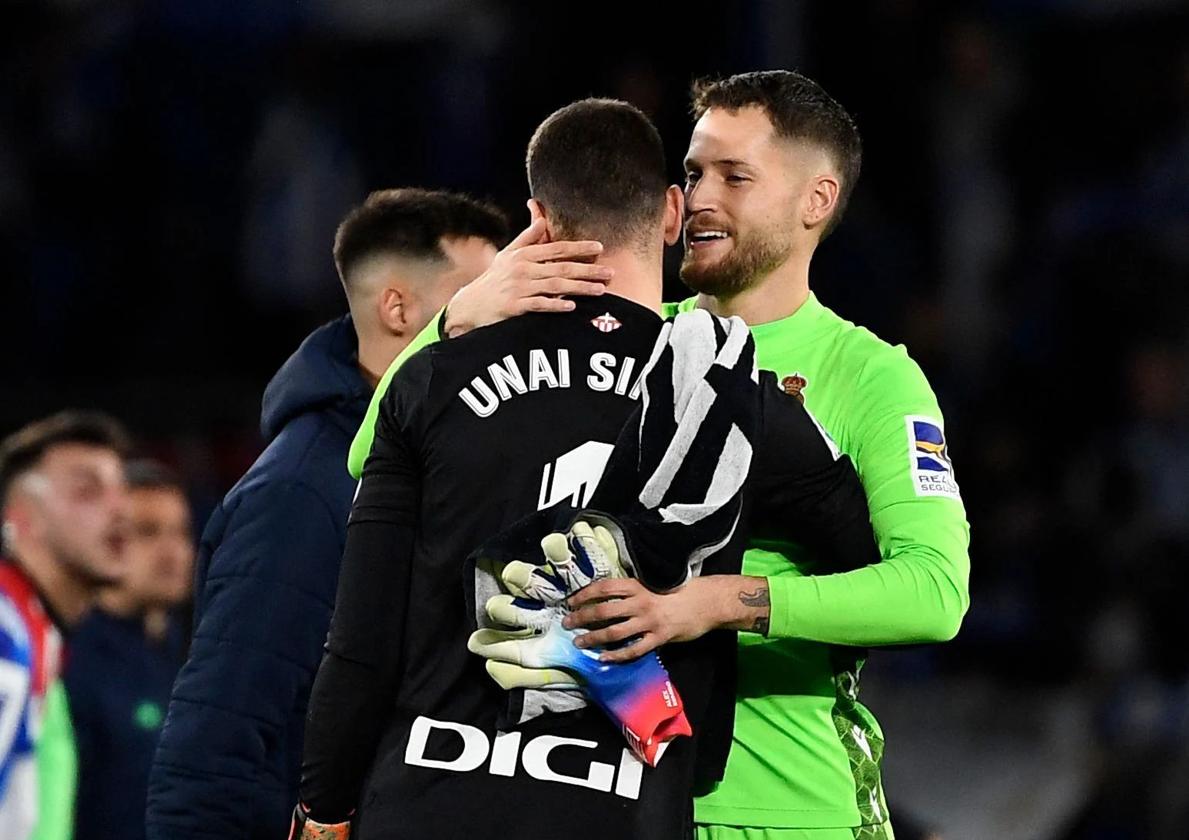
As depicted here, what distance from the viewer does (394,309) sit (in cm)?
377

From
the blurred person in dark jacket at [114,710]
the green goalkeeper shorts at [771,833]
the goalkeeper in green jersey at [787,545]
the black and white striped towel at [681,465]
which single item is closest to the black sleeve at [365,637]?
the goalkeeper in green jersey at [787,545]

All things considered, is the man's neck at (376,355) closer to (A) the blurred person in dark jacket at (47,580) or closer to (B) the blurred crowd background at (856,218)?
(A) the blurred person in dark jacket at (47,580)

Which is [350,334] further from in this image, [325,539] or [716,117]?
[716,117]

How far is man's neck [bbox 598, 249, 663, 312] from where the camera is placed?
110 inches

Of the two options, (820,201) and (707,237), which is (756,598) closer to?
(707,237)

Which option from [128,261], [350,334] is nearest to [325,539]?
[350,334]

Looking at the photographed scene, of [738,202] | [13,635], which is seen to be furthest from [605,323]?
[13,635]

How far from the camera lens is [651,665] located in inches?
102

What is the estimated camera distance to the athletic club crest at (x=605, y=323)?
2740 mm

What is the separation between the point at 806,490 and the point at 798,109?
33.9 inches

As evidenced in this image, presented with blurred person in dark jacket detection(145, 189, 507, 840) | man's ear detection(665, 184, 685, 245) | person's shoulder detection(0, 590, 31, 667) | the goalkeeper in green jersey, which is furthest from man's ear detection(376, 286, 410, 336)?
person's shoulder detection(0, 590, 31, 667)

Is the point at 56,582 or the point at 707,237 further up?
the point at 707,237

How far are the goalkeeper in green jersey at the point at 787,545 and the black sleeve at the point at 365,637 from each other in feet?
0.58

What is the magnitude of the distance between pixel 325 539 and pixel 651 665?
102cm
